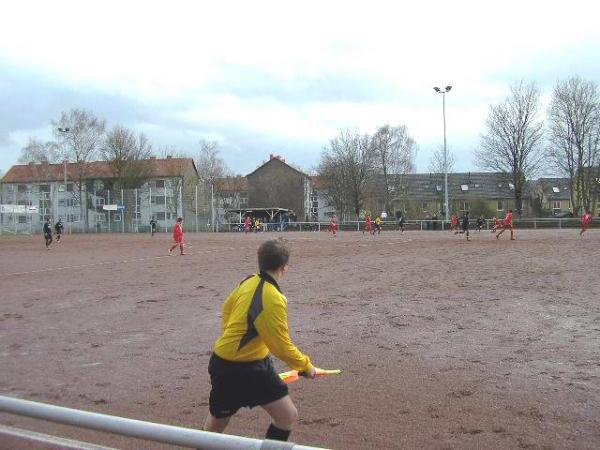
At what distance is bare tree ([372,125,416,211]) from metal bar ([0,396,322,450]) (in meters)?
72.8

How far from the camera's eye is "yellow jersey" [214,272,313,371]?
3418 millimetres

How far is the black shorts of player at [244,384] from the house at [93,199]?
2539 inches

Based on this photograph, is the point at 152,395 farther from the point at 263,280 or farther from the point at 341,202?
the point at 341,202

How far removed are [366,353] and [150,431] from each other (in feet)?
17.0

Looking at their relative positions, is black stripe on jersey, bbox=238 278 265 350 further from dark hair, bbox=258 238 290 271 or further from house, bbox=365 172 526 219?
house, bbox=365 172 526 219

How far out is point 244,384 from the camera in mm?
3535

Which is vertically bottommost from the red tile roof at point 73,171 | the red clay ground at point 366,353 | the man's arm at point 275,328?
the red clay ground at point 366,353

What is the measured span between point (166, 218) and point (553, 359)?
64.0 metres

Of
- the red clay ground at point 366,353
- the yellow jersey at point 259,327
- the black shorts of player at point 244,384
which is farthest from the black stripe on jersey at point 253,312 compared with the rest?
the red clay ground at point 366,353

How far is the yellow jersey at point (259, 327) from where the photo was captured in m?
3.42

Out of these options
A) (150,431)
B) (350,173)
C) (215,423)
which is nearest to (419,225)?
(350,173)

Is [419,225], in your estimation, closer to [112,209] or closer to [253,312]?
[112,209]

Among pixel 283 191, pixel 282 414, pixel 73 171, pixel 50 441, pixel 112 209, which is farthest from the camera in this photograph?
pixel 283 191

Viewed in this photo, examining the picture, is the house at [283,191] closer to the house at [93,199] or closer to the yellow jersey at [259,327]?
the house at [93,199]
